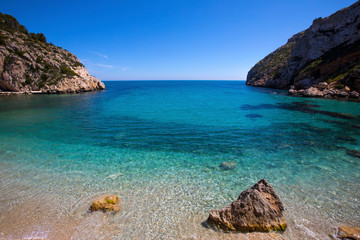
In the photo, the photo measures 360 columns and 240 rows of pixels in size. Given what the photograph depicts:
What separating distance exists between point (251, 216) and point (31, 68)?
89834 millimetres

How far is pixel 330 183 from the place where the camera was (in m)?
8.88

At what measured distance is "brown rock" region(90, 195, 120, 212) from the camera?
7173mm

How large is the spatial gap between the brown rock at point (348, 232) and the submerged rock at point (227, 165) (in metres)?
5.23

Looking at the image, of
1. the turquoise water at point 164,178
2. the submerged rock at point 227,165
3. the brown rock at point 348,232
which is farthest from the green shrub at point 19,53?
the brown rock at point 348,232

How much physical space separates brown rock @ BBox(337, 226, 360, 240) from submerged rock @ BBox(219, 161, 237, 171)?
5232 mm

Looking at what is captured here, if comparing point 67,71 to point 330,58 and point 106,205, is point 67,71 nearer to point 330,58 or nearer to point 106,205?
point 106,205

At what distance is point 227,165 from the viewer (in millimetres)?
10898

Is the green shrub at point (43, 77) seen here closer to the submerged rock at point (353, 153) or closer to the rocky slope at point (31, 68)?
the rocky slope at point (31, 68)

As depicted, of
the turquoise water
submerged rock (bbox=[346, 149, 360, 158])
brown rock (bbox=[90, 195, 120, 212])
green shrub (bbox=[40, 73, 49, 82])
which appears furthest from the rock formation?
green shrub (bbox=[40, 73, 49, 82])

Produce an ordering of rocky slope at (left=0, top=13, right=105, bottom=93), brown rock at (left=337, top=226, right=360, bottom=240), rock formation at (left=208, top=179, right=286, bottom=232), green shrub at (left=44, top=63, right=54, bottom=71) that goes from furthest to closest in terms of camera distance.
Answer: green shrub at (left=44, top=63, right=54, bottom=71) < rocky slope at (left=0, top=13, right=105, bottom=93) < rock formation at (left=208, top=179, right=286, bottom=232) < brown rock at (left=337, top=226, right=360, bottom=240)

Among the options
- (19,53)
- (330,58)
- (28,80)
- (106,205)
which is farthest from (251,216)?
(19,53)

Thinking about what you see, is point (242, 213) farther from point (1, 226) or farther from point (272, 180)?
point (1, 226)

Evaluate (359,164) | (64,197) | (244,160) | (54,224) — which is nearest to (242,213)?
(244,160)

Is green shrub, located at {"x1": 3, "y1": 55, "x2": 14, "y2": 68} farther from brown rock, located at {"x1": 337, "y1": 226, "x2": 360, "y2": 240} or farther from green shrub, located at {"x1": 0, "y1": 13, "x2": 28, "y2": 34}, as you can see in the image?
brown rock, located at {"x1": 337, "y1": 226, "x2": 360, "y2": 240}
